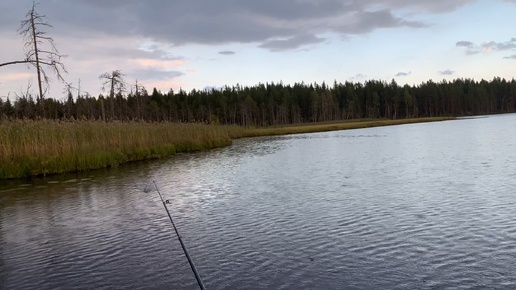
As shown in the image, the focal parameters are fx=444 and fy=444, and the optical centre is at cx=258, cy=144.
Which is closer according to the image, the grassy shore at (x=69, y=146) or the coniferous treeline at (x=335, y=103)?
the grassy shore at (x=69, y=146)

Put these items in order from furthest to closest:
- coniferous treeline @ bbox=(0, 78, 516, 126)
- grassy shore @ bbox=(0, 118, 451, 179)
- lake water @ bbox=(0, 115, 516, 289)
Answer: coniferous treeline @ bbox=(0, 78, 516, 126) → grassy shore @ bbox=(0, 118, 451, 179) → lake water @ bbox=(0, 115, 516, 289)

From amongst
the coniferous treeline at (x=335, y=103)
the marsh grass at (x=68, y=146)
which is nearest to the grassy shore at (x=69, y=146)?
the marsh grass at (x=68, y=146)

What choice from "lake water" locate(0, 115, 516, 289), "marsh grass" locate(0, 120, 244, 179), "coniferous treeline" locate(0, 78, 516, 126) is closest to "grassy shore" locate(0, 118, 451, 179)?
"marsh grass" locate(0, 120, 244, 179)

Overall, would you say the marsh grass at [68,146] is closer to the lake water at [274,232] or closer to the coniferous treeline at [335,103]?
the lake water at [274,232]

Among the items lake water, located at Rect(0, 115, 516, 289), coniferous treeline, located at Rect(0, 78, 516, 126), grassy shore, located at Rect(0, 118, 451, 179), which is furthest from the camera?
coniferous treeline, located at Rect(0, 78, 516, 126)

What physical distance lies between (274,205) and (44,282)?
520cm

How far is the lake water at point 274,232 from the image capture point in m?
5.43

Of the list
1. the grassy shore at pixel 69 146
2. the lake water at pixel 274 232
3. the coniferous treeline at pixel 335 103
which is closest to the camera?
the lake water at pixel 274 232

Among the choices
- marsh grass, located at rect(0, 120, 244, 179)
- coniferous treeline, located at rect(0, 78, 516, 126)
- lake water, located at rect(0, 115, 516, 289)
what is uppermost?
coniferous treeline, located at rect(0, 78, 516, 126)

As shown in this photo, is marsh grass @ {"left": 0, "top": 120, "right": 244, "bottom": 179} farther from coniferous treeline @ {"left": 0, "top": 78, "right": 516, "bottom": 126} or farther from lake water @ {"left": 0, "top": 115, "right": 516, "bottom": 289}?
coniferous treeline @ {"left": 0, "top": 78, "right": 516, "bottom": 126}

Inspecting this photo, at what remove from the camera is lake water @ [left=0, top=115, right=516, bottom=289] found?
543 cm

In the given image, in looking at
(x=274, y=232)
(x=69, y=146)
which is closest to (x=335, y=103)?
(x=69, y=146)

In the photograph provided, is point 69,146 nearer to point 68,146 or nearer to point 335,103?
point 68,146

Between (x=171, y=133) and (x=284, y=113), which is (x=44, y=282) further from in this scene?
(x=284, y=113)
